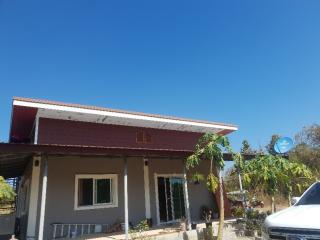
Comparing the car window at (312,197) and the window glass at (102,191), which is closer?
the car window at (312,197)

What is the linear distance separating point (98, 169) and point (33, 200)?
2675 mm

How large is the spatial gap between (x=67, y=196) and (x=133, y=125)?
4.29m

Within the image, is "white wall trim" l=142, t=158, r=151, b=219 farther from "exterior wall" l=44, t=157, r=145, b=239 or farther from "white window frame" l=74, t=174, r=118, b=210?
"white window frame" l=74, t=174, r=118, b=210

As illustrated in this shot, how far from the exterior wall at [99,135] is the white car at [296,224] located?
8820mm

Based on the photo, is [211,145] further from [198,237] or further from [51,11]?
[51,11]

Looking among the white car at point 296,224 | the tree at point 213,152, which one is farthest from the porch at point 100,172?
the white car at point 296,224

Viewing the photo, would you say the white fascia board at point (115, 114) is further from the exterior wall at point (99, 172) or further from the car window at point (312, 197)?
the car window at point (312, 197)

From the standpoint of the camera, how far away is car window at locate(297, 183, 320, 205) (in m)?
5.90

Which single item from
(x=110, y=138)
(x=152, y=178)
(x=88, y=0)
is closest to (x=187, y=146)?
(x=152, y=178)

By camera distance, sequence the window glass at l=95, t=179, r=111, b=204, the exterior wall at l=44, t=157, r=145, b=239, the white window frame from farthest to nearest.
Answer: the window glass at l=95, t=179, r=111, b=204 → the white window frame → the exterior wall at l=44, t=157, r=145, b=239

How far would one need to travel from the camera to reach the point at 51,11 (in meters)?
10.3

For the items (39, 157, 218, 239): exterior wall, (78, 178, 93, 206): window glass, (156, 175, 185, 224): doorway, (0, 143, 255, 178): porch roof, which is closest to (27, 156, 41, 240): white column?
(39, 157, 218, 239): exterior wall

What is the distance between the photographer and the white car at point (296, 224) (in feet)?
15.0

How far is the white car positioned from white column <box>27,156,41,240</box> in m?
8.07
